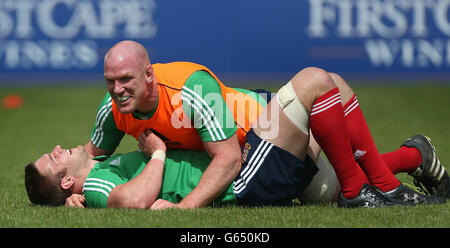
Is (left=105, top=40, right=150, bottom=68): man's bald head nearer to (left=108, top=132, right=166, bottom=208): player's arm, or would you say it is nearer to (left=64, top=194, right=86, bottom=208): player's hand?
(left=108, top=132, right=166, bottom=208): player's arm

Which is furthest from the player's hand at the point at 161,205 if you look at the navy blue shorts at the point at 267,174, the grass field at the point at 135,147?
the navy blue shorts at the point at 267,174

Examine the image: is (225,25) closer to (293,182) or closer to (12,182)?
(12,182)

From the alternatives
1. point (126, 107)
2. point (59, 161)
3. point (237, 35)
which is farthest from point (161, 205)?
point (237, 35)

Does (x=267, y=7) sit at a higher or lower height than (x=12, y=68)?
higher

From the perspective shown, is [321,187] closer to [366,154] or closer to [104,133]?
[366,154]

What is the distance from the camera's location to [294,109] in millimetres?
5035

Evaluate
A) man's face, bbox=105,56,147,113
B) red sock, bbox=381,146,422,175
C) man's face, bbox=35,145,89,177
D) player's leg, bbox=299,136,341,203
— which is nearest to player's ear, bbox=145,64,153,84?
man's face, bbox=105,56,147,113

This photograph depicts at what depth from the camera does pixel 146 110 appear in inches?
205

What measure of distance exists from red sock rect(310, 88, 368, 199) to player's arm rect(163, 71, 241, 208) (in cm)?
58

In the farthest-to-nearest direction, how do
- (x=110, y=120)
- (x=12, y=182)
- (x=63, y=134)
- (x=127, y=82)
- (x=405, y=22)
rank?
(x=405, y=22) → (x=63, y=134) → (x=12, y=182) → (x=110, y=120) → (x=127, y=82)

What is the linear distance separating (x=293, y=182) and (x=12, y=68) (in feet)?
37.1

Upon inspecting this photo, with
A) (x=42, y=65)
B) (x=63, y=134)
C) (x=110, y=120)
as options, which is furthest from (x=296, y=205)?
(x=42, y=65)

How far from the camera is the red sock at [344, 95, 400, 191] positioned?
5.18 meters
